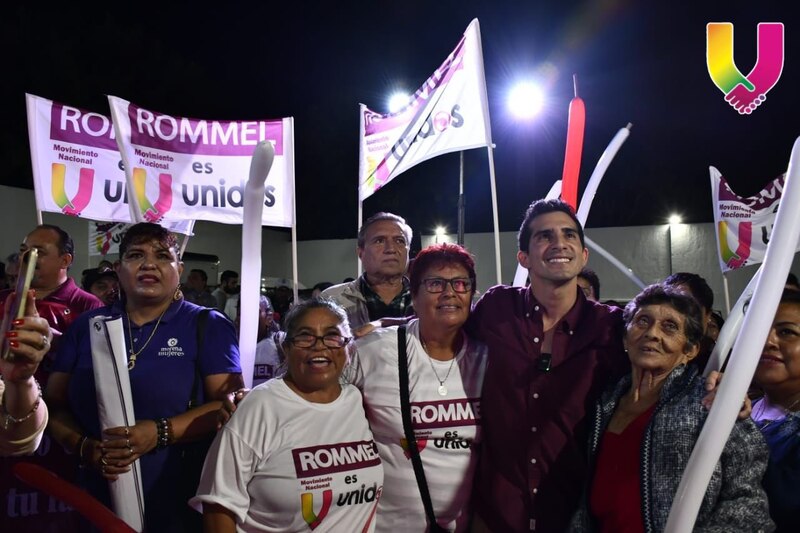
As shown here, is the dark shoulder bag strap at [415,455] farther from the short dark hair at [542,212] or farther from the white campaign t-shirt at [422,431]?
the short dark hair at [542,212]

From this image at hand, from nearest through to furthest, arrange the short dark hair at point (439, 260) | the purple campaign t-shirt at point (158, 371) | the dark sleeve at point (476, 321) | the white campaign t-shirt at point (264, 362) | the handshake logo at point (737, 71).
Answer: the purple campaign t-shirt at point (158, 371), the short dark hair at point (439, 260), the dark sleeve at point (476, 321), the handshake logo at point (737, 71), the white campaign t-shirt at point (264, 362)

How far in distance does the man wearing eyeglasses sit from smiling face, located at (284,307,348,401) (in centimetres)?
144

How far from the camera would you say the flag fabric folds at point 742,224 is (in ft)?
29.9

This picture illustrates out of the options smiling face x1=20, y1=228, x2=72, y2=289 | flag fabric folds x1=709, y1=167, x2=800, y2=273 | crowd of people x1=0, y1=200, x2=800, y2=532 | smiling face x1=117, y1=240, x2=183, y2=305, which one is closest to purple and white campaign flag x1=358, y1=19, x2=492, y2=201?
crowd of people x1=0, y1=200, x2=800, y2=532

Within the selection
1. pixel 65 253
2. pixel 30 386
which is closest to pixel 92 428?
pixel 30 386

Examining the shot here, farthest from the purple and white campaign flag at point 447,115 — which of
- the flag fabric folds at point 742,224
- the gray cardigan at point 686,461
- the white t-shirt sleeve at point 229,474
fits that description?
the flag fabric folds at point 742,224

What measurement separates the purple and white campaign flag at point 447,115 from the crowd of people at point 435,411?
2.52m

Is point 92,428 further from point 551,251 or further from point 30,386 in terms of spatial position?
point 551,251

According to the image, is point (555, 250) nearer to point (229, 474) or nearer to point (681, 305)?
point (681, 305)

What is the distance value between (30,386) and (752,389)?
3.38 m

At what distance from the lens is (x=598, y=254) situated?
1967 centimetres

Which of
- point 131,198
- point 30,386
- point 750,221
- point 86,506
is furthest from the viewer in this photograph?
point 750,221

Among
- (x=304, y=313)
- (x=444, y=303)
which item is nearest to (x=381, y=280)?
(x=444, y=303)

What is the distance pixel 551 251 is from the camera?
2902mm
